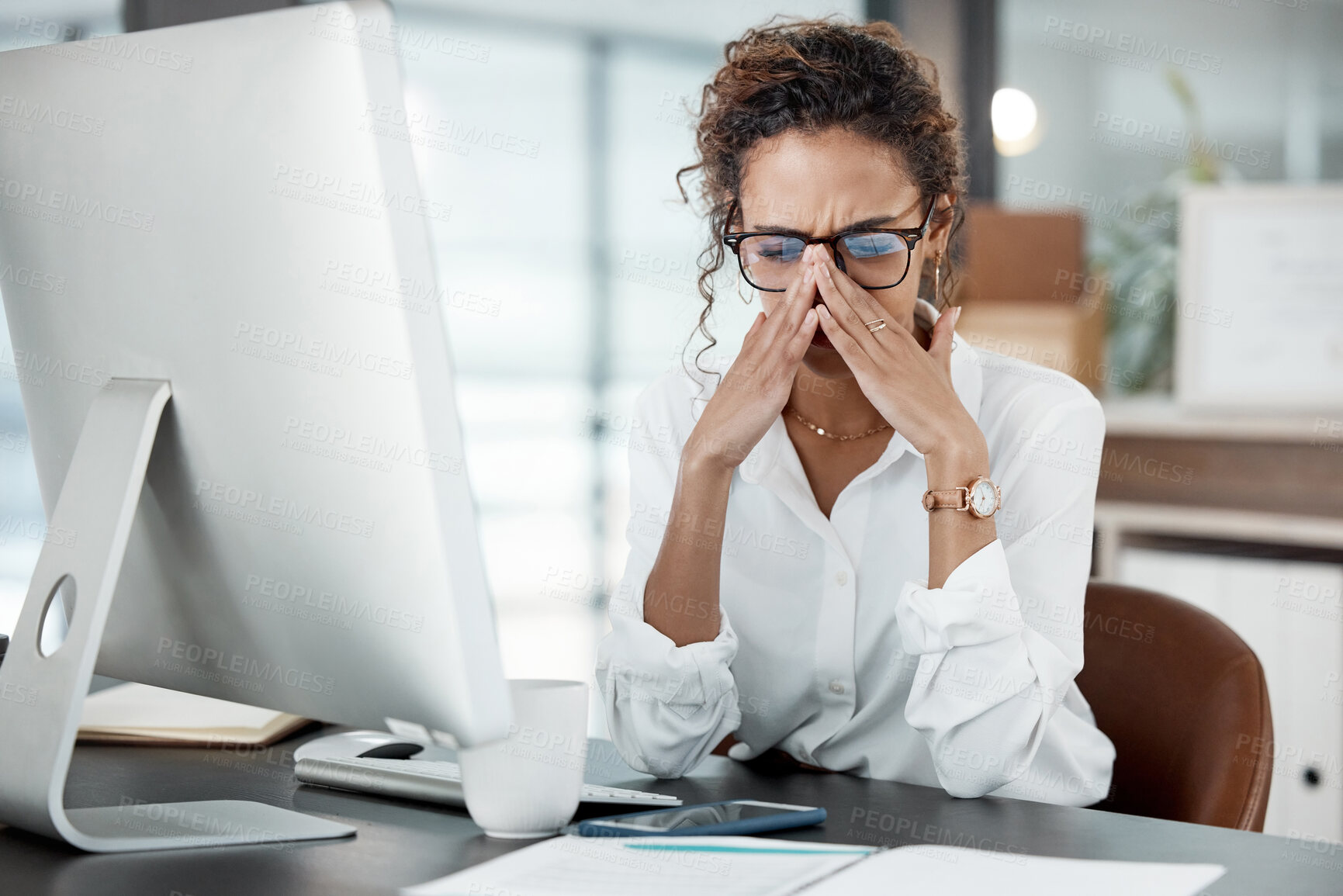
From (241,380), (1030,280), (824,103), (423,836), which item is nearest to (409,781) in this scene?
(423,836)

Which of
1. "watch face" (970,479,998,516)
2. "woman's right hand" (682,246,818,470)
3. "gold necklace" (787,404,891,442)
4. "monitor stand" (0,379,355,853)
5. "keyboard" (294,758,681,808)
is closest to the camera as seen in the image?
"monitor stand" (0,379,355,853)

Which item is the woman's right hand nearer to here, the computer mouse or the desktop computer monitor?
the computer mouse

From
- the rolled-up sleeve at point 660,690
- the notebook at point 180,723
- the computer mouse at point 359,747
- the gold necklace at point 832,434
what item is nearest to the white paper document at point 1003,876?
the rolled-up sleeve at point 660,690

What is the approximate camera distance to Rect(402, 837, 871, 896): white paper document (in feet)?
2.23

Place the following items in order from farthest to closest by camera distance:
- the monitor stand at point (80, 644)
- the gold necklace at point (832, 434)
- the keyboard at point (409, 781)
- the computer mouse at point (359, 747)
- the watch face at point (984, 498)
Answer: the gold necklace at point (832, 434), the watch face at point (984, 498), the computer mouse at point (359, 747), the keyboard at point (409, 781), the monitor stand at point (80, 644)

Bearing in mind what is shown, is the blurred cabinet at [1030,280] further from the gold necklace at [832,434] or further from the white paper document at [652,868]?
the white paper document at [652,868]

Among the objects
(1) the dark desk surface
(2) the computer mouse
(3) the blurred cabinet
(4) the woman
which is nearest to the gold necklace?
(4) the woman

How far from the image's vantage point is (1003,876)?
2.37ft

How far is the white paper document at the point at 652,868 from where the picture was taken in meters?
0.68

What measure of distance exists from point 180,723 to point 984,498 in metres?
0.78

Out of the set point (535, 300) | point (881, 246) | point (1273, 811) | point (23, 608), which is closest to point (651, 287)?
point (535, 300)

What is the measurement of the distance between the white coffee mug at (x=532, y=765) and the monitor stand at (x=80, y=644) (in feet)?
0.34

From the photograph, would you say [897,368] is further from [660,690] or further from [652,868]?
[652,868]

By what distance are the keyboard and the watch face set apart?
Answer: 1.33 ft
